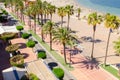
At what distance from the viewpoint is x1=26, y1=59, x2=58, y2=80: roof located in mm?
39609

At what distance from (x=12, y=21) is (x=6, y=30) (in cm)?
2343

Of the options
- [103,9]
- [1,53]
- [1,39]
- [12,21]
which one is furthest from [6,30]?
[103,9]

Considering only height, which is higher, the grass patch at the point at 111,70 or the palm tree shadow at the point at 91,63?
the palm tree shadow at the point at 91,63

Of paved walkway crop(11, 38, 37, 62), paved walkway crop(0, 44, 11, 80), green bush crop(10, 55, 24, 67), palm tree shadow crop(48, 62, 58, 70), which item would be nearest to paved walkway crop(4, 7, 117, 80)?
palm tree shadow crop(48, 62, 58, 70)

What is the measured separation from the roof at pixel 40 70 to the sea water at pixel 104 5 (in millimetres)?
71894

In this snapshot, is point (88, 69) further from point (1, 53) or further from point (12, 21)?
point (12, 21)

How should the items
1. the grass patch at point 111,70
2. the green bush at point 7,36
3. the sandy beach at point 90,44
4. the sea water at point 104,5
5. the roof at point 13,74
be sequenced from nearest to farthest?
1. the roof at point 13,74
2. the grass patch at point 111,70
3. the sandy beach at point 90,44
4. the green bush at point 7,36
5. the sea water at point 104,5

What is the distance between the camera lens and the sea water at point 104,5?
369 feet

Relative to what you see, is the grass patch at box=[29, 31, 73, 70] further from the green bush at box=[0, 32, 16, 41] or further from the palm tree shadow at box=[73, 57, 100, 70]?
the green bush at box=[0, 32, 16, 41]

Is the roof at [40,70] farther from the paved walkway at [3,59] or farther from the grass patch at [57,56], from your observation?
the grass patch at [57,56]

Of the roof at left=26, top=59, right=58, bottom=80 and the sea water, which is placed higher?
the sea water

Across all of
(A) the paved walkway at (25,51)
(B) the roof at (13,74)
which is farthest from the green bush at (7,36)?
(B) the roof at (13,74)

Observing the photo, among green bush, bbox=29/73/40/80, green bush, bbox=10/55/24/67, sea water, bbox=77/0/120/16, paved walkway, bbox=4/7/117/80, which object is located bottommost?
paved walkway, bbox=4/7/117/80

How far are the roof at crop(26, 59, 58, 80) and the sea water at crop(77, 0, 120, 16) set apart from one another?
236ft
